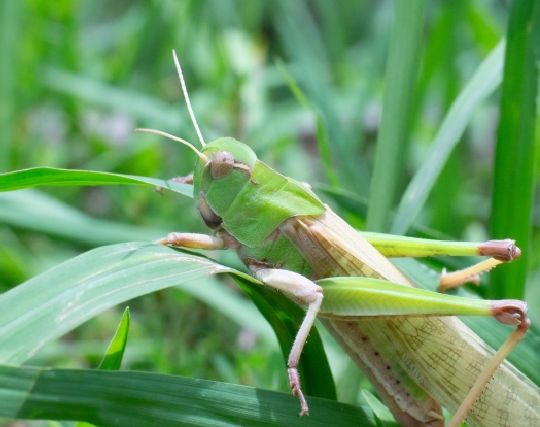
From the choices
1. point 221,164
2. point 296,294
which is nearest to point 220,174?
point 221,164

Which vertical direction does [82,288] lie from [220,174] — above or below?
below

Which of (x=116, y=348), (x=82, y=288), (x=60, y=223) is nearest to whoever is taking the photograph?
(x=82, y=288)

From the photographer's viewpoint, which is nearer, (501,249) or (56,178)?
(56,178)

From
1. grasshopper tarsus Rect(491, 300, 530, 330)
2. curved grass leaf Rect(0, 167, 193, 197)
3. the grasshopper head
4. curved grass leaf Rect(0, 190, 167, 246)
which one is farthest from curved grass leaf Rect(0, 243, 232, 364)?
curved grass leaf Rect(0, 190, 167, 246)

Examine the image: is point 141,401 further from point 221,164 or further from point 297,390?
point 221,164

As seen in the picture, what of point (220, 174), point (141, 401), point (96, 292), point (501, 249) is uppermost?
point (220, 174)

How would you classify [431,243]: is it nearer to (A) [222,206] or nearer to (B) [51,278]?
(A) [222,206]

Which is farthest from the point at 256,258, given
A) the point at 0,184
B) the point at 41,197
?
the point at 41,197
